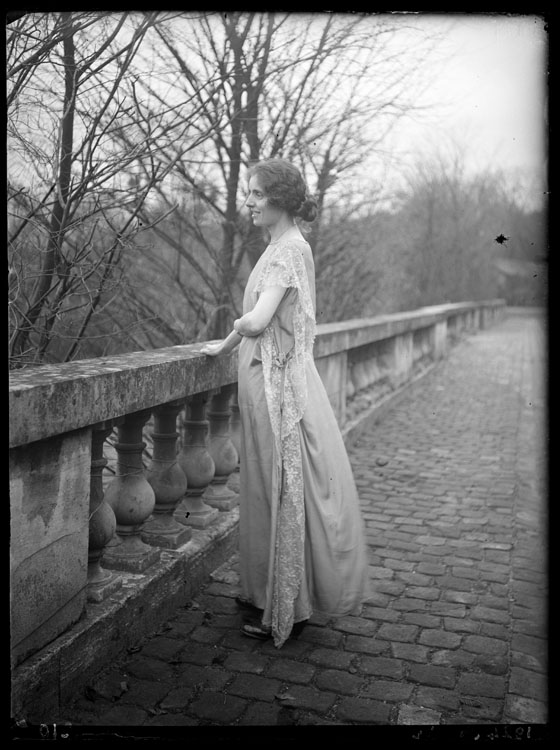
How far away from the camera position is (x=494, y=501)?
5504 millimetres

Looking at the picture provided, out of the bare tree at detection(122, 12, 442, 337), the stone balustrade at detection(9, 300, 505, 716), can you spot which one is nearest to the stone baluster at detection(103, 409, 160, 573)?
the stone balustrade at detection(9, 300, 505, 716)

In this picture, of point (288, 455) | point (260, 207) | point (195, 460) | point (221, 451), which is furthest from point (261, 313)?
point (221, 451)

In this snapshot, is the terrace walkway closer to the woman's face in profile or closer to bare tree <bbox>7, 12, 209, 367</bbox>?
the woman's face in profile

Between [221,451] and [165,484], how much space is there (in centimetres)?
65

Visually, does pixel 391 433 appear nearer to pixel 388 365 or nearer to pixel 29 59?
pixel 388 365

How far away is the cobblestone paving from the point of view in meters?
2.63

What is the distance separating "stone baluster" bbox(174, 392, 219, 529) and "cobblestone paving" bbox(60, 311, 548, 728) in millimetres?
329

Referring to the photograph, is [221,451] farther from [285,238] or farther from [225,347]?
[285,238]

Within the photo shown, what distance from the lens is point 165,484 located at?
3471 millimetres

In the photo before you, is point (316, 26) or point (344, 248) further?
point (344, 248)

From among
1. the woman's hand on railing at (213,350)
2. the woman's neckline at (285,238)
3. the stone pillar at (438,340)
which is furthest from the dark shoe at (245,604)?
the stone pillar at (438,340)
